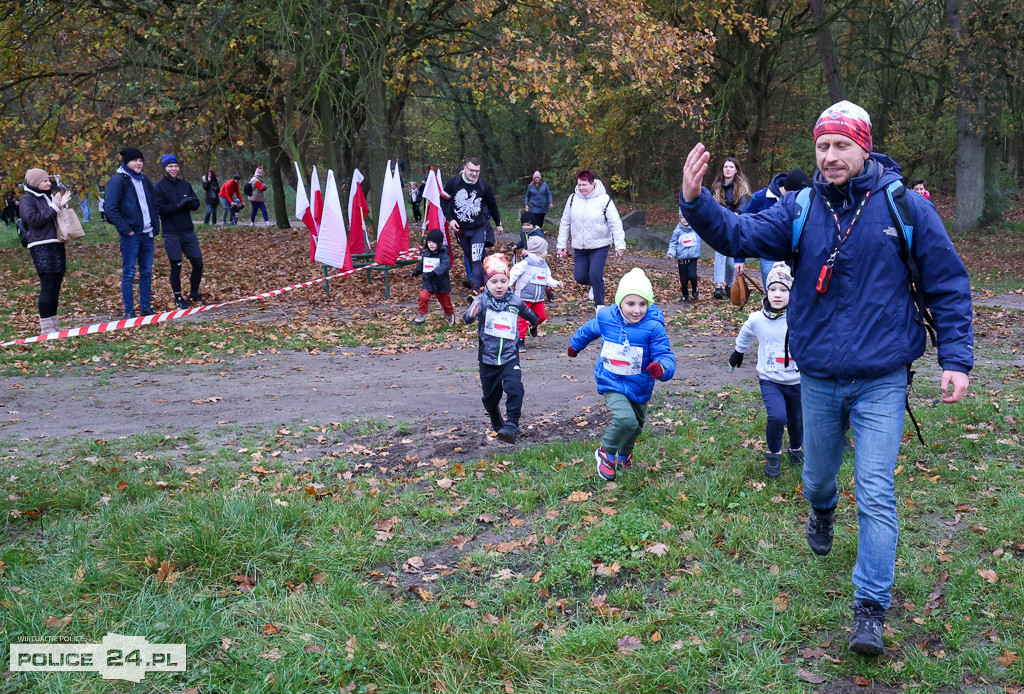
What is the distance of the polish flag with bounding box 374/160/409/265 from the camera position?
14.2 m

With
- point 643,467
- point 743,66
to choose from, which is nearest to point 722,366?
point 643,467

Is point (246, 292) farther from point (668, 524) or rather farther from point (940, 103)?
point (940, 103)

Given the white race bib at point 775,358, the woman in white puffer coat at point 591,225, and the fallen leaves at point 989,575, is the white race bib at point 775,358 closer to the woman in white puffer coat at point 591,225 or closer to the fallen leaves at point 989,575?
Result: the fallen leaves at point 989,575

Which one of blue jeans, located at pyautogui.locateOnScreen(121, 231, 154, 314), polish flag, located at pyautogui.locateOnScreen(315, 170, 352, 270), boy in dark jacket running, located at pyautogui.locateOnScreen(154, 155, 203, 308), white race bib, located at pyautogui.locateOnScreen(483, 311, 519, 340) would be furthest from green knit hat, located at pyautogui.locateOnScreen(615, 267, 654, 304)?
polish flag, located at pyautogui.locateOnScreen(315, 170, 352, 270)

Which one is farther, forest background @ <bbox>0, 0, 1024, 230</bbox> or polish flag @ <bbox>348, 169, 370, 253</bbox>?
forest background @ <bbox>0, 0, 1024, 230</bbox>

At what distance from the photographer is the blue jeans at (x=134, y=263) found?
1192 cm

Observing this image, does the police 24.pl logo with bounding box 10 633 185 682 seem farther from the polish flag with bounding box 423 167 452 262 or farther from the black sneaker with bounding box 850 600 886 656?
the polish flag with bounding box 423 167 452 262

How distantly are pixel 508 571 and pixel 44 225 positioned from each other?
9.00m

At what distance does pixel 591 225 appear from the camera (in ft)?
36.0

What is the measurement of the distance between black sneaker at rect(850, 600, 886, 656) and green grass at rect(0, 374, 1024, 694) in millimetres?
86

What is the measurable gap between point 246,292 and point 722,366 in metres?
9.91

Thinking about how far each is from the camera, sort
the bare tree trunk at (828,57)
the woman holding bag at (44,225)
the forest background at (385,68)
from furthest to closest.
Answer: the bare tree trunk at (828,57) < the forest background at (385,68) < the woman holding bag at (44,225)

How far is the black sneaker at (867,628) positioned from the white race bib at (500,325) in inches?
145

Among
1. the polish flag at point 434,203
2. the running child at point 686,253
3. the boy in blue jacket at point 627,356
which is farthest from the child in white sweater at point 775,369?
the polish flag at point 434,203
